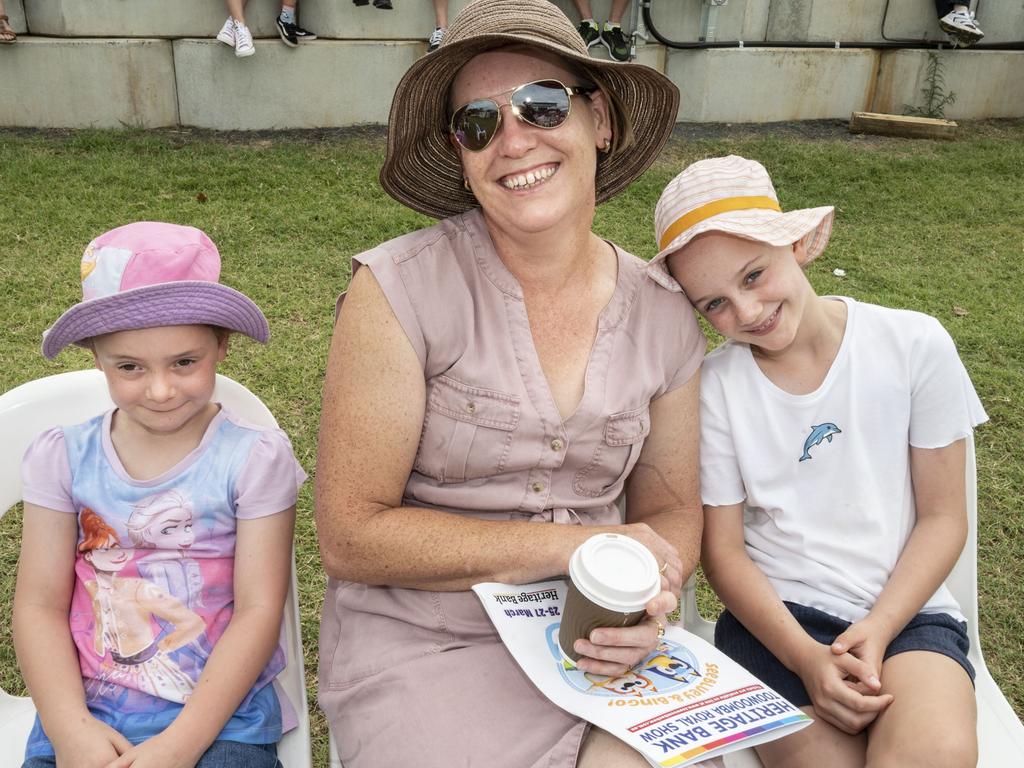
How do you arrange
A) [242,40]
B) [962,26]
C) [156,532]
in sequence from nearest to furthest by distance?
[156,532] < [242,40] < [962,26]

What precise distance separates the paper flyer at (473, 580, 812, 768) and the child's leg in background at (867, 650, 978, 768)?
30 cm

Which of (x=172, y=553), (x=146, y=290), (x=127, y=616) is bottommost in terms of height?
(x=127, y=616)

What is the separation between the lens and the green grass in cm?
375

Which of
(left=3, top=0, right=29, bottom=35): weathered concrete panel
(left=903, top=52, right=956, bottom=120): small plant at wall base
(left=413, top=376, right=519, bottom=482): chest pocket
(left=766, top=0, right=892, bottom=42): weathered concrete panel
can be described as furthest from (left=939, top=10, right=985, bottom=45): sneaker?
(left=413, top=376, right=519, bottom=482): chest pocket

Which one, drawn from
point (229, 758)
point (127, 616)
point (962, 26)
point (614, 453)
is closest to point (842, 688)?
point (614, 453)

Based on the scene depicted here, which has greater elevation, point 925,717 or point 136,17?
point 136,17

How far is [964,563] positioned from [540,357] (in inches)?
45.2

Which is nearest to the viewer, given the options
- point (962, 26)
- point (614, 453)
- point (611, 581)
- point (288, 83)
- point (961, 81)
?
point (611, 581)

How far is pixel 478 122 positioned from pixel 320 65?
21.7 feet

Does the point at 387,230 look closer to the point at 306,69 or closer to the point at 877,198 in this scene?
the point at 306,69

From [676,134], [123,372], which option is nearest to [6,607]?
[123,372]

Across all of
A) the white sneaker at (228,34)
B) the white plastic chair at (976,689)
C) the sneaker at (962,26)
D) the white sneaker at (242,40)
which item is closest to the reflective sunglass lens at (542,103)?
the white plastic chair at (976,689)

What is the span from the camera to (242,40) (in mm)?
7574

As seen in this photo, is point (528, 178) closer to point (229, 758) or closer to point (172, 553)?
point (172, 553)
